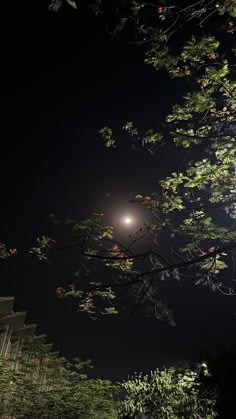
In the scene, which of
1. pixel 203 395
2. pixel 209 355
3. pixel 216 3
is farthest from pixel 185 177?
pixel 209 355

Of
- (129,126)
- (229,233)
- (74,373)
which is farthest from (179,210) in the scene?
(74,373)

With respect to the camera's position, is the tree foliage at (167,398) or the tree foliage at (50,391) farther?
the tree foliage at (167,398)

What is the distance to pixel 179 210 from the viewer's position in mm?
6484

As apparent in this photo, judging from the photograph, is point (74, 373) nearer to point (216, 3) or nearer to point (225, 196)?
point (225, 196)

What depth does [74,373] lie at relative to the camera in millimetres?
16172

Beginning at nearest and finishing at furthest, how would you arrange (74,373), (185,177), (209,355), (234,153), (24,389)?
(234,153) → (185,177) → (24,389) → (74,373) → (209,355)

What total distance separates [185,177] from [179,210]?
678 mm

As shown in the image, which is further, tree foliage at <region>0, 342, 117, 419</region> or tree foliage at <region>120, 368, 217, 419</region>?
tree foliage at <region>120, 368, 217, 419</region>

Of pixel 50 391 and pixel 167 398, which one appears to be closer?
pixel 50 391

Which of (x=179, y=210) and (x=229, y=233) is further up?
(x=179, y=210)

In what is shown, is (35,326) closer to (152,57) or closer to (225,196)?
(225,196)

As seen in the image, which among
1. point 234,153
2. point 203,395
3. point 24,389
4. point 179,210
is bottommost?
point 24,389

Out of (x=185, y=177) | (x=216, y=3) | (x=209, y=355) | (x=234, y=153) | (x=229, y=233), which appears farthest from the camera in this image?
(x=209, y=355)

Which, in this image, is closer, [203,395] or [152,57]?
[152,57]
